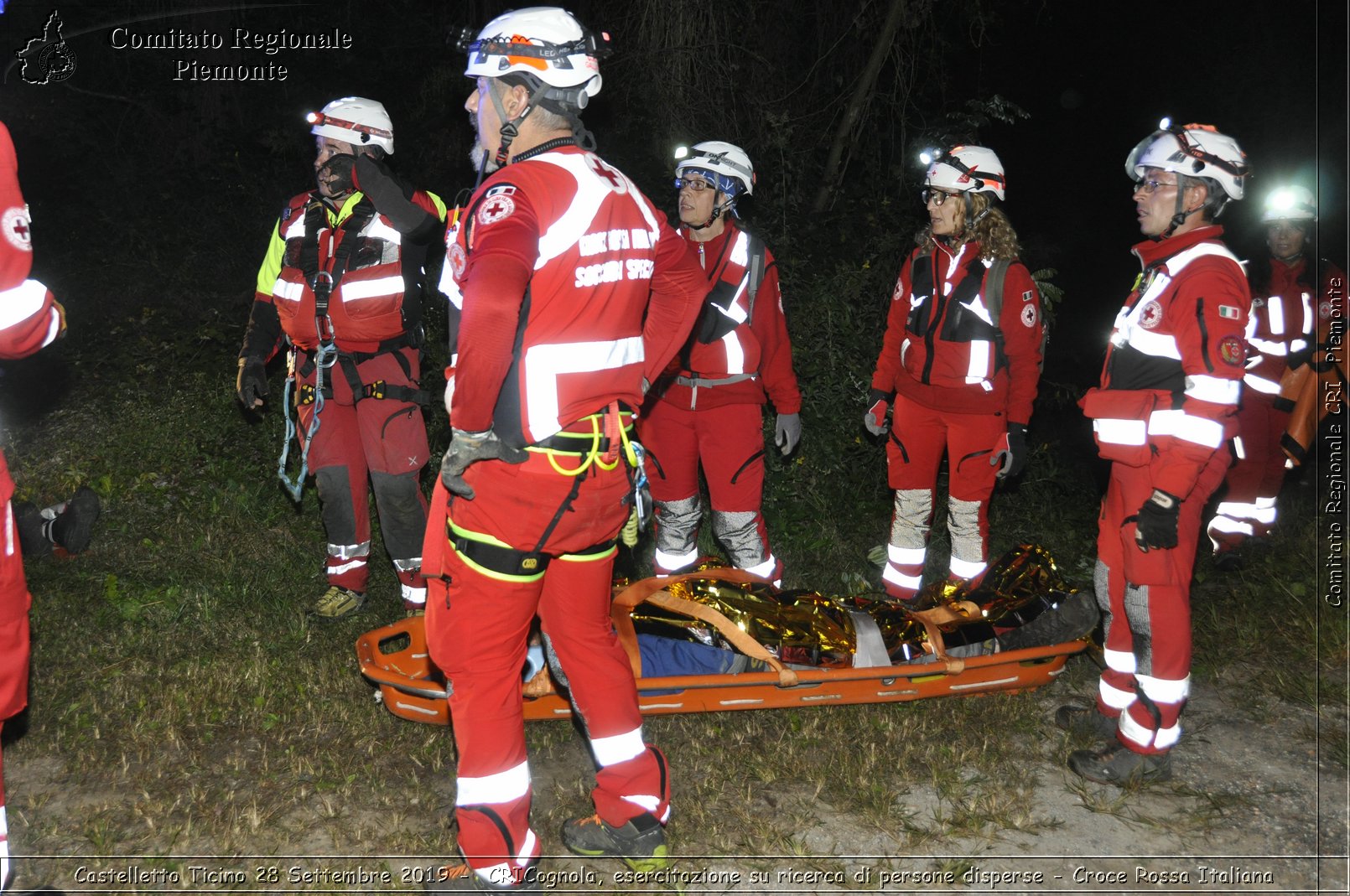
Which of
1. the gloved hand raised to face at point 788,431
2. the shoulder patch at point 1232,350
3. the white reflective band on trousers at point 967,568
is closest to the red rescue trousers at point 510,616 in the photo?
the shoulder patch at point 1232,350

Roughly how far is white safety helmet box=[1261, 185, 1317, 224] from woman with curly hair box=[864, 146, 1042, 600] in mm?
2637

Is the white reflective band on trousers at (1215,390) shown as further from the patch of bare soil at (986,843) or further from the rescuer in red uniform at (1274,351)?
the rescuer in red uniform at (1274,351)

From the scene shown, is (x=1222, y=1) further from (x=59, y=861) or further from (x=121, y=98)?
(x=59, y=861)

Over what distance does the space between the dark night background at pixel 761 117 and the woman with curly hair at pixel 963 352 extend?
206cm

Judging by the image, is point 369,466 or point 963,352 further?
point 369,466

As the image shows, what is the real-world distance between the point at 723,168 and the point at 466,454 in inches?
103

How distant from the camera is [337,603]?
5.53 m

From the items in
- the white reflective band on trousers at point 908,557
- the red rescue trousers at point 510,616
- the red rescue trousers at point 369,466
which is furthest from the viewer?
the white reflective band on trousers at point 908,557

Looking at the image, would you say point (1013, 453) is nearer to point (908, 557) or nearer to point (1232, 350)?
point (908, 557)

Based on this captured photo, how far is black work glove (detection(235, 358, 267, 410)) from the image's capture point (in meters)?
5.42

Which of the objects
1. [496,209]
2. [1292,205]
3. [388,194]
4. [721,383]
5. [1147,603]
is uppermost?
[496,209]

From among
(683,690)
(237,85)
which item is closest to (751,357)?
(683,690)

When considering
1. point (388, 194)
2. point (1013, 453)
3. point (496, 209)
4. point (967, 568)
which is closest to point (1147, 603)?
point (1013, 453)

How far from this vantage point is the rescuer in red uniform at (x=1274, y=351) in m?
6.69
